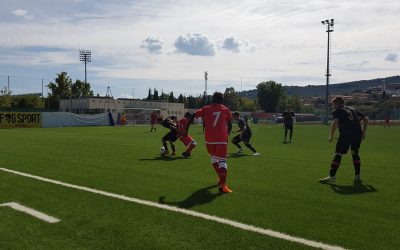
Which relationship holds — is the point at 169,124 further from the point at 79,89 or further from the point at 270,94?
the point at 270,94

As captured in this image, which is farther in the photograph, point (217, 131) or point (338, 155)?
point (338, 155)

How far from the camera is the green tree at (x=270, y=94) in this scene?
121 meters

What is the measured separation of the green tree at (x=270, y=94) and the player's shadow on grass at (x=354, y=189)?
115 m

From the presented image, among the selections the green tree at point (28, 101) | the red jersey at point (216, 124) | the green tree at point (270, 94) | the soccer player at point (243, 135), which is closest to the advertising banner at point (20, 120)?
the green tree at point (28, 101)

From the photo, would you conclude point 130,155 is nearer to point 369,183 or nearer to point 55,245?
point 369,183

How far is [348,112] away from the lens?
8805mm

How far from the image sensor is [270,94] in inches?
4791

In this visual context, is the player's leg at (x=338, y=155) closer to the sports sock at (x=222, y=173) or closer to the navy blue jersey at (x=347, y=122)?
the navy blue jersey at (x=347, y=122)

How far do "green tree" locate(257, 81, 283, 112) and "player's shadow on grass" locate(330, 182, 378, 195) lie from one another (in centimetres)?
11493

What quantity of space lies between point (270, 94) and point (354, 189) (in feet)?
379

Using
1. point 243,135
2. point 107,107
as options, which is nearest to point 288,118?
point 243,135

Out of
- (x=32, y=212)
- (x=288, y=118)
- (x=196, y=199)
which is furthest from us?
(x=288, y=118)

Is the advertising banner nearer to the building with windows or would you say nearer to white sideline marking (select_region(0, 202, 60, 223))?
the building with windows

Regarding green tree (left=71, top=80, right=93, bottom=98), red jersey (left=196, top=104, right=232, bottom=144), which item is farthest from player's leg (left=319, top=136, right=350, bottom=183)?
green tree (left=71, top=80, right=93, bottom=98)
